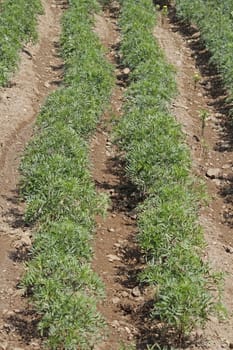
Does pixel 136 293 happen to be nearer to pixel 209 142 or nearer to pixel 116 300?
pixel 116 300

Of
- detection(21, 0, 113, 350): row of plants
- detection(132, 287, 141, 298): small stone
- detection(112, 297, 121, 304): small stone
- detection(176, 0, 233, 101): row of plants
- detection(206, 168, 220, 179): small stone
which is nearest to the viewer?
detection(21, 0, 113, 350): row of plants

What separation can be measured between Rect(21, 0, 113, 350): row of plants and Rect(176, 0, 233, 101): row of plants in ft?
10.2

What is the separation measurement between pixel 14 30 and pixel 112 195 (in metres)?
Result: 6.35

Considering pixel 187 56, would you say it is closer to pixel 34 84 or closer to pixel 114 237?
pixel 34 84

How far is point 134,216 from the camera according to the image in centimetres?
987

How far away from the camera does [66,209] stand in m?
8.54

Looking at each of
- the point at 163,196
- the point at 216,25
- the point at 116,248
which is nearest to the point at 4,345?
the point at 116,248

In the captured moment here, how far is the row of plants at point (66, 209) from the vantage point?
22.2ft

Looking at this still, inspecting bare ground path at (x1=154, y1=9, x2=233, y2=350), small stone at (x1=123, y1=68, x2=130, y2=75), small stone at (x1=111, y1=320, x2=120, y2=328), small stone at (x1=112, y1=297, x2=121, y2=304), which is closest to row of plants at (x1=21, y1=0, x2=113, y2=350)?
small stone at (x1=111, y1=320, x2=120, y2=328)

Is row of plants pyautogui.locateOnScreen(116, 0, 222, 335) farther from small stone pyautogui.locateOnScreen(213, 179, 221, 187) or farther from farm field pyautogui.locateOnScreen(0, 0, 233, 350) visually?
small stone pyautogui.locateOnScreen(213, 179, 221, 187)

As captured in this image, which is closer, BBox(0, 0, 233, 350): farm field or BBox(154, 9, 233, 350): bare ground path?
BBox(0, 0, 233, 350): farm field

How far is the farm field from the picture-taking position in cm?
720

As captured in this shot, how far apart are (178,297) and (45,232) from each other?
200cm

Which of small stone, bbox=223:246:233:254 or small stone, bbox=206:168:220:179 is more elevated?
small stone, bbox=223:246:233:254
